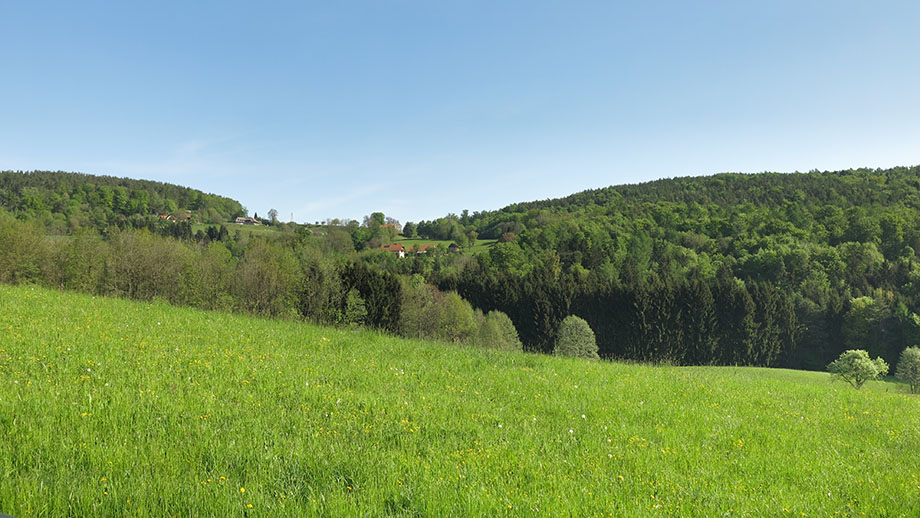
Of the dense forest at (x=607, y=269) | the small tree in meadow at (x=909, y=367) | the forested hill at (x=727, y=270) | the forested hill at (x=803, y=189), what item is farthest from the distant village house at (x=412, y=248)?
the small tree in meadow at (x=909, y=367)

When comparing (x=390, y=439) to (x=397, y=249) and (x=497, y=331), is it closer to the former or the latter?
(x=497, y=331)

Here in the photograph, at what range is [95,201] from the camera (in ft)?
448

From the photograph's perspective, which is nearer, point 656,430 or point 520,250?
point 656,430

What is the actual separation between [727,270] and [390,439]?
13456 cm

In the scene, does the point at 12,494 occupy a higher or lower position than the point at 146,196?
lower

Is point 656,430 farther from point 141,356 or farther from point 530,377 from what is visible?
point 141,356

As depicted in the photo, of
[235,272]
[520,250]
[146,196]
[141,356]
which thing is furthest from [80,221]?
[141,356]

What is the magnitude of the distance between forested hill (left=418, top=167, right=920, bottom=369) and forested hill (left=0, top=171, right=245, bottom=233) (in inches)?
3317

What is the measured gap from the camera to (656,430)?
816cm

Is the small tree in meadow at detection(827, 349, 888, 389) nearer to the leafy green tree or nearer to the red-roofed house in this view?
the leafy green tree

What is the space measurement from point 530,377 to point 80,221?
13200cm

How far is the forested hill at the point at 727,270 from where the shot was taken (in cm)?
8675

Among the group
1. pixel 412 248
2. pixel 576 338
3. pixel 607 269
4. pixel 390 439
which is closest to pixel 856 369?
pixel 576 338

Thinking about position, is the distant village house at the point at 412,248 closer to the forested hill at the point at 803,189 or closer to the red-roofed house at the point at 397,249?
the red-roofed house at the point at 397,249
